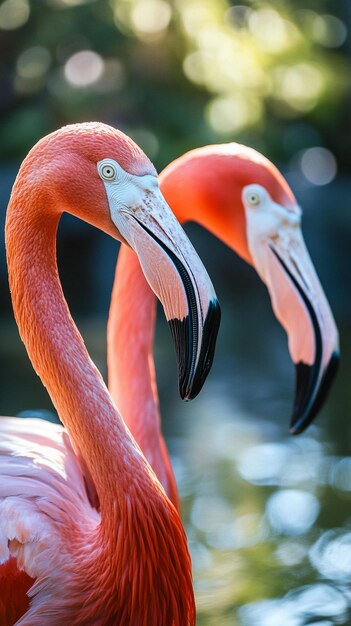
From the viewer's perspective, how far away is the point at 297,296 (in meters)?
2.61

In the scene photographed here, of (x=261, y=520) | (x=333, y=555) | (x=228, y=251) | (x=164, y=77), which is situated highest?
(x=164, y=77)

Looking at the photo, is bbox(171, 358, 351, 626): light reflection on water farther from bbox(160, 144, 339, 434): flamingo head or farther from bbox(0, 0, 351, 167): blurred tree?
bbox(0, 0, 351, 167): blurred tree

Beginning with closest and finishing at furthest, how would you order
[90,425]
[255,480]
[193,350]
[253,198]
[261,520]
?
[193,350], [90,425], [253,198], [261,520], [255,480]

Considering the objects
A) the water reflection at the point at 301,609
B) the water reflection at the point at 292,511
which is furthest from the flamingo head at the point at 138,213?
the water reflection at the point at 292,511

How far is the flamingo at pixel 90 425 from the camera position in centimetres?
196

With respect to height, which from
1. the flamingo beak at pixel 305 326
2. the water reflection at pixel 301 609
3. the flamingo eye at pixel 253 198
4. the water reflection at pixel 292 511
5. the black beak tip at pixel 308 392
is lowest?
the water reflection at pixel 301 609

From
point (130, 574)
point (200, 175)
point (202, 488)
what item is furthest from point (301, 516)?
point (130, 574)

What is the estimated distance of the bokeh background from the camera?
135 inches

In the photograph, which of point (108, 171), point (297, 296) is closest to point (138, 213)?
point (108, 171)

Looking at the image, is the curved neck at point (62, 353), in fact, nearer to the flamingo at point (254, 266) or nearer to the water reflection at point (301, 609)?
the flamingo at point (254, 266)

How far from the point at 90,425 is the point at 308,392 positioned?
73 cm

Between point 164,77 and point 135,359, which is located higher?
point 164,77

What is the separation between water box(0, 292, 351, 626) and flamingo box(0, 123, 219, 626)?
94cm

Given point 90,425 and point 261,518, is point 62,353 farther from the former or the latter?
point 261,518
